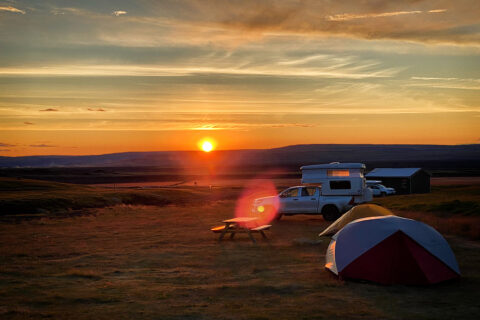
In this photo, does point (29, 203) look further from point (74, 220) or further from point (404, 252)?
point (404, 252)

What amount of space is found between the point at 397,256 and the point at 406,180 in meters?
41.4

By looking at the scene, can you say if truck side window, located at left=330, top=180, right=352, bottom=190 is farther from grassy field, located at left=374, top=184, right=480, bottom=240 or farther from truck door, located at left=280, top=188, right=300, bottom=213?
grassy field, located at left=374, top=184, right=480, bottom=240

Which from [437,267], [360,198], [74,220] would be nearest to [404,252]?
[437,267]

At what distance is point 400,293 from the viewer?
10273mm

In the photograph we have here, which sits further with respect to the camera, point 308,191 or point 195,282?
point 308,191

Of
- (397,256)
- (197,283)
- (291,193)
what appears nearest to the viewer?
(397,256)

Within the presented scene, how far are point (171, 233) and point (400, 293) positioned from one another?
11995 mm

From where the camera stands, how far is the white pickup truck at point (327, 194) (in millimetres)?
24484

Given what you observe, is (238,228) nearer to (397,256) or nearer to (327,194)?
(327,194)

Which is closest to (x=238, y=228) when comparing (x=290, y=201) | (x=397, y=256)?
(x=290, y=201)

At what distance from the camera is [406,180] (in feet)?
165

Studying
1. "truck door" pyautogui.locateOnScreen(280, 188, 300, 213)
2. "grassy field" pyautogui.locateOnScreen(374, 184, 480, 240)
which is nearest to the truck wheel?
"truck door" pyautogui.locateOnScreen(280, 188, 300, 213)

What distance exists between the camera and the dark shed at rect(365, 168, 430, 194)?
50.2m

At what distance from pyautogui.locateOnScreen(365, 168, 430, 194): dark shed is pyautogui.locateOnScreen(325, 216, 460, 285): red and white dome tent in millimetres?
40454
